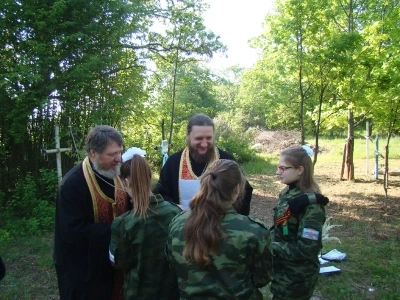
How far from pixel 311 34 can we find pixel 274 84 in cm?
241

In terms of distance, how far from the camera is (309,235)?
7.70ft

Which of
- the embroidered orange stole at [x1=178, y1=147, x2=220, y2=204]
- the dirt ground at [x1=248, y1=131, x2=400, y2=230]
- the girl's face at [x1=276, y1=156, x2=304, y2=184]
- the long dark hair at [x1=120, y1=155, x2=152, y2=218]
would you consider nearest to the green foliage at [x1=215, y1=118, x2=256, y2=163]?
the dirt ground at [x1=248, y1=131, x2=400, y2=230]

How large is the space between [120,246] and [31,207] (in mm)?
5137

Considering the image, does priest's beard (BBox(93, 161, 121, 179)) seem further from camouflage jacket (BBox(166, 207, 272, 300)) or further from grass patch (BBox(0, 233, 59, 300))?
grass patch (BBox(0, 233, 59, 300))

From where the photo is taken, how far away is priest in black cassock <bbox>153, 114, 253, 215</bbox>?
121 inches

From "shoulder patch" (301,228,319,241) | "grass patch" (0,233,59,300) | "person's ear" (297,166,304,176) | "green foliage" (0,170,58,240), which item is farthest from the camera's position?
"green foliage" (0,170,58,240)

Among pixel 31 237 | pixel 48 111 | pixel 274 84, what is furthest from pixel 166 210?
pixel 274 84

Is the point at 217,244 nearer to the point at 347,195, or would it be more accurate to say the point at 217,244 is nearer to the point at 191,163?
the point at 191,163

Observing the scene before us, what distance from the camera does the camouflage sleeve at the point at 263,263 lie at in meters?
1.85

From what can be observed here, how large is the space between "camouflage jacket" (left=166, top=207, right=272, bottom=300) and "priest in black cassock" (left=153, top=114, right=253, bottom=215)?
4.02 ft

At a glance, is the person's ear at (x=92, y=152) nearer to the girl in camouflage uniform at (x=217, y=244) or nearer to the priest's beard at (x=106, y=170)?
the priest's beard at (x=106, y=170)

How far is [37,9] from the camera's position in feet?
21.2

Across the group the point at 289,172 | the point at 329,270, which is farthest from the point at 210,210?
the point at 329,270

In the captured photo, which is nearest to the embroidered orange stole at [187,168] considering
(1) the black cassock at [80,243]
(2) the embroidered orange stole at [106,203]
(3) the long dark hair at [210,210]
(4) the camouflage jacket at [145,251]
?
(2) the embroidered orange stole at [106,203]
